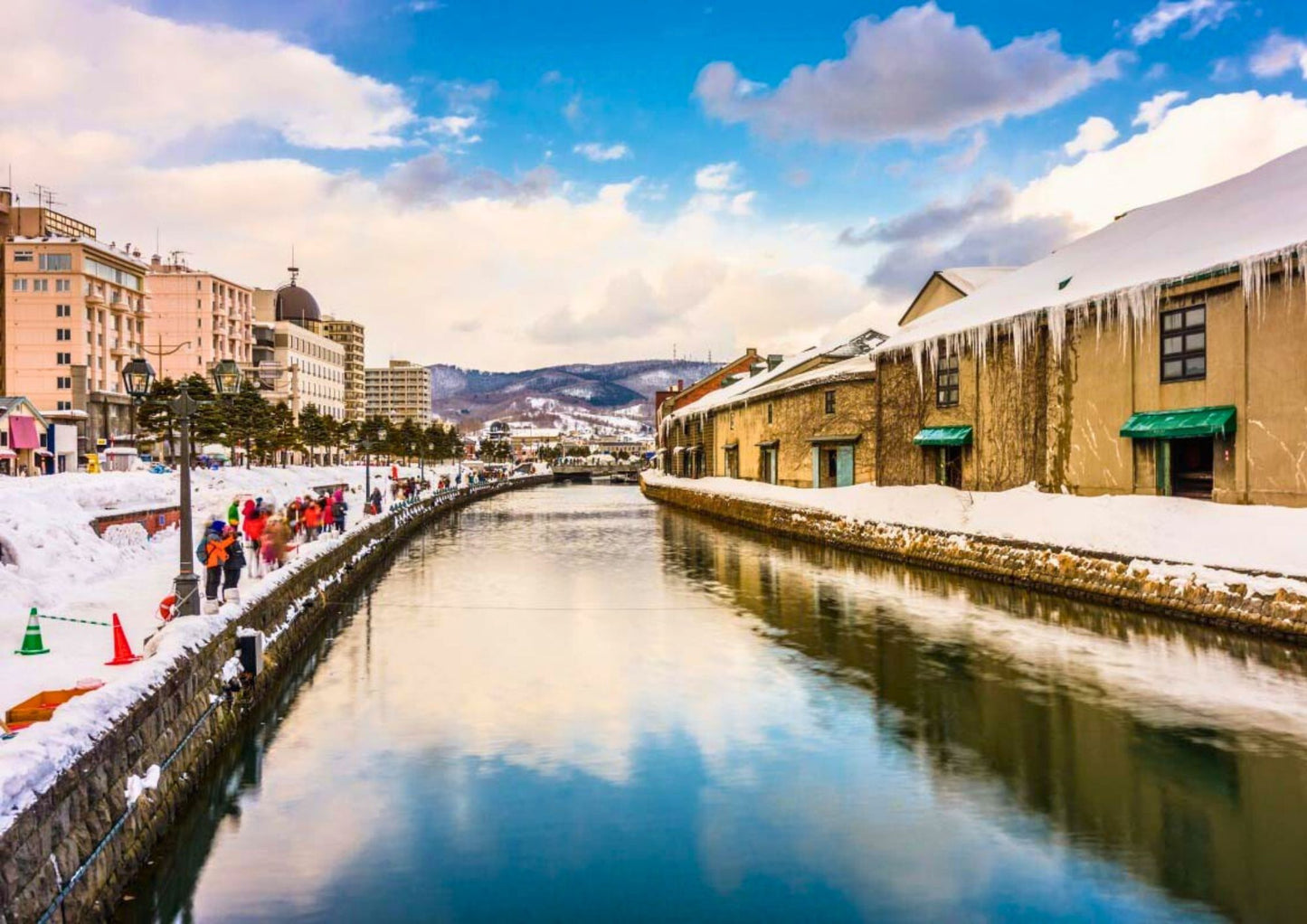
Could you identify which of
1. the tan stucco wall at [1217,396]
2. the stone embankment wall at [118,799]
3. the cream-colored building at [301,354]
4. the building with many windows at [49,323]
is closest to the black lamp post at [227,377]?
the stone embankment wall at [118,799]

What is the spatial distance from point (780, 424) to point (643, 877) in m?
47.6

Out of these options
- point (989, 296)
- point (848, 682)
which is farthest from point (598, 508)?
point (848, 682)

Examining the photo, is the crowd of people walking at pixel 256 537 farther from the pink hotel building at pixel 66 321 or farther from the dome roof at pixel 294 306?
the dome roof at pixel 294 306

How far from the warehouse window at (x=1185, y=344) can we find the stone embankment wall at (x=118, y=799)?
23.7 metres

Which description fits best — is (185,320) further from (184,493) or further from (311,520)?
(184,493)

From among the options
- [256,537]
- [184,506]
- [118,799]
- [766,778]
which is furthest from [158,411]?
[766,778]

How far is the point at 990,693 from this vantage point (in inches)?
645

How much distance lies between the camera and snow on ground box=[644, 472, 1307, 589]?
20.4 metres

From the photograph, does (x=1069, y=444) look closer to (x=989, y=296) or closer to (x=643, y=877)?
(x=989, y=296)

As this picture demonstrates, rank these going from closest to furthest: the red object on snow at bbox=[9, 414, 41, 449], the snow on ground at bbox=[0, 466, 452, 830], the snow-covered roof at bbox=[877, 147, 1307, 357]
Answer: the snow on ground at bbox=[0, 466, 452, 830]
the snow-covered roof at bbox=[877, 147, 1307, 357]
the red object on snow at bbox=[9, 414, 41, 449]

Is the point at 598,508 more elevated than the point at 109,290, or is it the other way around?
the point at 109,290

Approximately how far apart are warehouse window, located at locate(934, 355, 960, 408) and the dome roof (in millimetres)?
155913

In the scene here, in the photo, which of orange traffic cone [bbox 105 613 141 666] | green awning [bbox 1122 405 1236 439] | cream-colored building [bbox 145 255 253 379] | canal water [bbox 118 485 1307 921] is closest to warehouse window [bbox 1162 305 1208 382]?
green awning [bbox 1122 405 1236 439]

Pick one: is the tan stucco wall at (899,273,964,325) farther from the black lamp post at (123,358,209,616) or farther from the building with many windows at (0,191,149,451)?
the building with many windows at (0,191,149,451)
